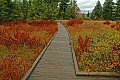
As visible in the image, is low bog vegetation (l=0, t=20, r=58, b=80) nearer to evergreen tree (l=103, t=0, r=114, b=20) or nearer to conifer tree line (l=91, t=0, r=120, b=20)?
conifer tree line (l=91, t=0, r=120, b=20)

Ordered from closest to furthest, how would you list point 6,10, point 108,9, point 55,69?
point 55,69 < point 6,10 < point 108,9

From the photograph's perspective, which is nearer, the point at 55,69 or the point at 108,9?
the point at 55,69

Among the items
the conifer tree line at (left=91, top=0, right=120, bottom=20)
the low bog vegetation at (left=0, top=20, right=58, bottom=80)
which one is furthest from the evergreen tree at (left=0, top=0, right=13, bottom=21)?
the conifer tree line at (left=91, top=0, right=120, bottom=20)

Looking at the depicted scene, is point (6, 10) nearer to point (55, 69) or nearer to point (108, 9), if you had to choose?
point (55, 69)

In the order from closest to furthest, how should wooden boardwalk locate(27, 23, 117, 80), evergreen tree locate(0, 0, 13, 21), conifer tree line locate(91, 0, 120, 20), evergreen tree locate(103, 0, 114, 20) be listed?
1. wooden boardwalk locate(27, 23, 117, 80)
2. evergreen tree locate(0, 0, 13, 21)
3. conifer tree line locate(91, 0, 120, 20)
4. evergreen tree locate(103, 0, 114, 20)

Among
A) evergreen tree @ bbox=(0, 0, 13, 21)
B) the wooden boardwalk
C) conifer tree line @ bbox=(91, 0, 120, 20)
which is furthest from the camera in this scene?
conifer tree line @ bbox=(91, 0, 120, 20)

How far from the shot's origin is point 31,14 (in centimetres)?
4888

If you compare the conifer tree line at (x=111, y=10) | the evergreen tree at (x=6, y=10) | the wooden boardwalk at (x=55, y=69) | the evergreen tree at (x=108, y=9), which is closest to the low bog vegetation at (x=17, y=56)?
the wooden boardwalk at (x=55, y=69)

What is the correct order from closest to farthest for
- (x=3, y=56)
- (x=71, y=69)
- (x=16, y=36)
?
1. (x=71, y=69)
2. (x=3, y=56)
3. (x=16, y=36)

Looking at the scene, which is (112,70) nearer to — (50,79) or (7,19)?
(50,79)

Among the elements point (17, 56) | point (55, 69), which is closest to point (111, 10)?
point (17, 56)

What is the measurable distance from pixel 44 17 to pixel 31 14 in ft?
40.9

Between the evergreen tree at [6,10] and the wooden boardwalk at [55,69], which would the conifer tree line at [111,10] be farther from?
the wooden boardwalk at [55,69]

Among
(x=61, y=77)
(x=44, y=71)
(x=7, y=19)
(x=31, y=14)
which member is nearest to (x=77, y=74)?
(x=61, y=77)
